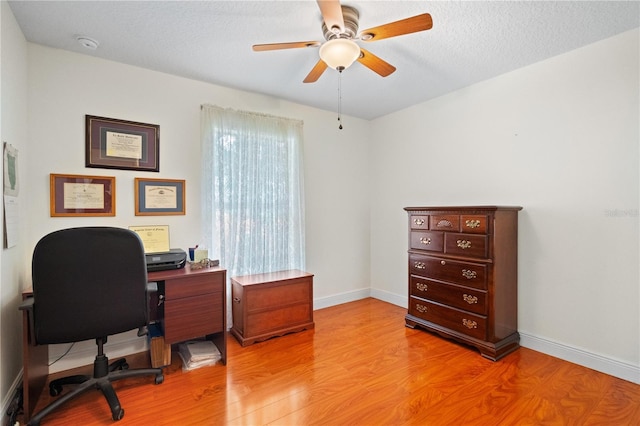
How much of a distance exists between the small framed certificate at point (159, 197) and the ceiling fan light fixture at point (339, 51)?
175 centimetres

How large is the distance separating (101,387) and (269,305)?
1.32 meters

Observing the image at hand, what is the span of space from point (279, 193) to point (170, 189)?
1.08 m

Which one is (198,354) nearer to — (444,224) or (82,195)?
(82,195)

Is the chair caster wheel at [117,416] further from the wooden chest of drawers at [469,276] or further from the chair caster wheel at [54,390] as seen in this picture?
the wooden chest of drawers at [469,276]

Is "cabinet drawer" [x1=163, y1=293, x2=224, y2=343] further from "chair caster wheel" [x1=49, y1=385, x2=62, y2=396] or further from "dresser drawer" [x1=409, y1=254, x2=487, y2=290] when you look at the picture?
"dresser drawer" [x1=409, y1=254, x2=487, y2=290]

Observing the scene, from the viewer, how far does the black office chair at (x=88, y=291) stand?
165 centimetres

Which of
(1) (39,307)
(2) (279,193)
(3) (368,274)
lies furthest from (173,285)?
(3) (368,274)

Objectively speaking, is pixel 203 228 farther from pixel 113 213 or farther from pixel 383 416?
pixel 383 416

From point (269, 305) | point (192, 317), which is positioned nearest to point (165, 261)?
point (192, 317)

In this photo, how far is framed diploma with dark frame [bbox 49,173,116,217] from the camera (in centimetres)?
228

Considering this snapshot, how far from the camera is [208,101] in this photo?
2.95 meters

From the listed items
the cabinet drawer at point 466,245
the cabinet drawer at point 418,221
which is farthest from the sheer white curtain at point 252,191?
the cabinet drawer at point 466,245

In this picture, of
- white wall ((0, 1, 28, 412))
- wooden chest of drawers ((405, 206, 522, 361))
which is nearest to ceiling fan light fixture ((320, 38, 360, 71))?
wooden chest of drawers ((405, 206, 522, 361))

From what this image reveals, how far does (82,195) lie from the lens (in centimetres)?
237
